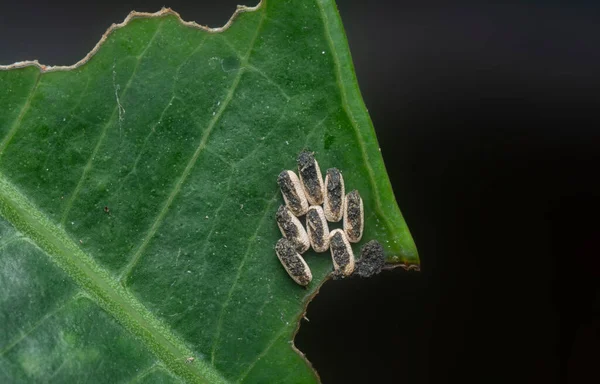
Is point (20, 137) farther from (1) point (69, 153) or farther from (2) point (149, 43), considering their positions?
(2) point (149, 43)

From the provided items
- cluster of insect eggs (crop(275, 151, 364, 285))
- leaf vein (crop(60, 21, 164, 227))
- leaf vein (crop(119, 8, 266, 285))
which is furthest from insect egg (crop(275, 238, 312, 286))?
leaf vein (crop(60, 21, 164, 227))

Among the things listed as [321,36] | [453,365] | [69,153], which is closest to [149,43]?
[69,153]

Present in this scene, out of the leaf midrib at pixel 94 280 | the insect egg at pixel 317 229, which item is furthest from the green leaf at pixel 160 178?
the insect egg at pixel 317 229

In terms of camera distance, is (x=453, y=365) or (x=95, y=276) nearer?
(x=95, y=276)

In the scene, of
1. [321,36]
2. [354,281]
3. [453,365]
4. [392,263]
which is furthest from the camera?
[453,365]

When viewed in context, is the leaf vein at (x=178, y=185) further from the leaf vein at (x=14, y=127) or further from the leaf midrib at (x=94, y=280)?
the leaf vein at (x=14, y=127)

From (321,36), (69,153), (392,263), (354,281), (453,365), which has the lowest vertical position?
(453,365)

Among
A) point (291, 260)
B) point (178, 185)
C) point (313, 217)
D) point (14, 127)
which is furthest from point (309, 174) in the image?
point (14, 127)
